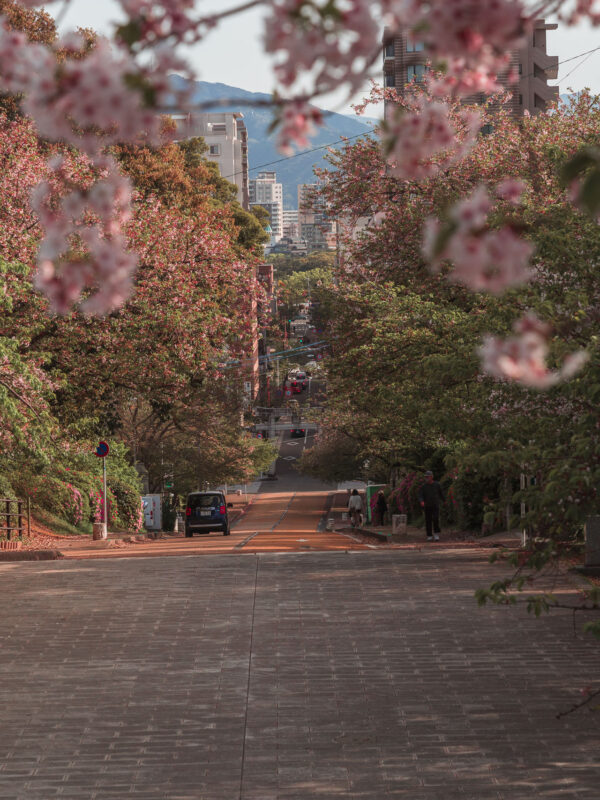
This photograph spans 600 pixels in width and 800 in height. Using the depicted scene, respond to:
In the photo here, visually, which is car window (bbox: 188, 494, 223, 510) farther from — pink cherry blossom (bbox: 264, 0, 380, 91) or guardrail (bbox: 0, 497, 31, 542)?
pink cherry blossom (bbox: 264, 0, 380, 91)

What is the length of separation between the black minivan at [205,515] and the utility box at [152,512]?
724 centimetres

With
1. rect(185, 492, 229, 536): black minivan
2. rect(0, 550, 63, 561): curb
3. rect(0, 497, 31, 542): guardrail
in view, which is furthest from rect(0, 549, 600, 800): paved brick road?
rect(185, 492, 229, 536): black minivan

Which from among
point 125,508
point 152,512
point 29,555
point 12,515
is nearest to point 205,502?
point 125,508

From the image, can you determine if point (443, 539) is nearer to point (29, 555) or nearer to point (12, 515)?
point (12, 515)

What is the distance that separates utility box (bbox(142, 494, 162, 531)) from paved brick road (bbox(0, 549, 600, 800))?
30.0m

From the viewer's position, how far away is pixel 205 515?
3853cm

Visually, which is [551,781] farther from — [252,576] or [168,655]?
[252,576]

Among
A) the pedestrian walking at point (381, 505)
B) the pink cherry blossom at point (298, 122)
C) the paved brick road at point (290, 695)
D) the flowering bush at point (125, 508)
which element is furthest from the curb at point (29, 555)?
the pedestrian walking at point (381, 505)

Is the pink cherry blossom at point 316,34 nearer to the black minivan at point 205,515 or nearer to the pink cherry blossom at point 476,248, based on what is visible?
the pink cherry blossom at point 476,248

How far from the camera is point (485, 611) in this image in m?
13.2

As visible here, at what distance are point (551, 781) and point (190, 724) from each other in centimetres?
274

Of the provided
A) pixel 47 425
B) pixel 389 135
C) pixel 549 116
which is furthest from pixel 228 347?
pixel 389 135

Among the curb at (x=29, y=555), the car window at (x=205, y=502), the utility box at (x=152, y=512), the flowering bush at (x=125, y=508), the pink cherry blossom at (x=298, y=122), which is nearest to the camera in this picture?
the pink cherry blossom at (x=298, y=122)

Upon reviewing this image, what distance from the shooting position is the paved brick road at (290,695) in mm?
7062
